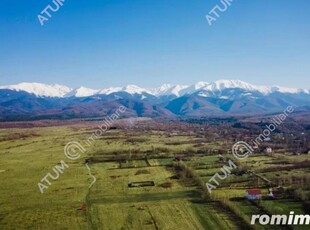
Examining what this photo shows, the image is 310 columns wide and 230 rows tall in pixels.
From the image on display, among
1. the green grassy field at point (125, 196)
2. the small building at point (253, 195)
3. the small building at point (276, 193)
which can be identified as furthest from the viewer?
the small building at point (276, 193)

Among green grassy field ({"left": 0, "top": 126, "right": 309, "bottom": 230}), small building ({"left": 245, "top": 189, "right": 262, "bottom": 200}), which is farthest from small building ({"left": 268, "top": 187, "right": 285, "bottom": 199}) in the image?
green grassy field ({"left": 0, "top": 126, "right": 309, "bottom": 230})

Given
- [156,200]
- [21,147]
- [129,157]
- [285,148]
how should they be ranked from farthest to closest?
[21,147] < [285,148] < [129,157] < [156,200]

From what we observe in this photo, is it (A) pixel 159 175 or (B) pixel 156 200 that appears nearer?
(B) pixel 156 200

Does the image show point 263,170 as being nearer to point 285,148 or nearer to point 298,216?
point 298,216

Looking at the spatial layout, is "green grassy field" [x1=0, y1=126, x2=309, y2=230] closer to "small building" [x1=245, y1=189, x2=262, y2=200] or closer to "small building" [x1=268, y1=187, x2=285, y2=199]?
"small building" [x1=245, y1=189, x2=262, y2=200]

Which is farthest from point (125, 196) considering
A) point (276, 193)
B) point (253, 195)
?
point (276, 193)

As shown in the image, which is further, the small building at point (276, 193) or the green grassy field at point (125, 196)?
the small building at point (276, 193)

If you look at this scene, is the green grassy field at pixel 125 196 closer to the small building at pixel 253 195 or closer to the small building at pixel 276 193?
the small building at pixel 253 195

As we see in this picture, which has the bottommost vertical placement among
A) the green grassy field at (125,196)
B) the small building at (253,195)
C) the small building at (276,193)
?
the green grassy field at (125,196)

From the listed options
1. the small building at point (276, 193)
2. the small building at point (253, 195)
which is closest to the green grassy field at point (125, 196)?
the small building at point (253, 195)

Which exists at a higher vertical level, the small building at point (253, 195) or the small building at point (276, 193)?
the small building at point (253, 195)

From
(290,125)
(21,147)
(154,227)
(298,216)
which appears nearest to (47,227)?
(154,227)
